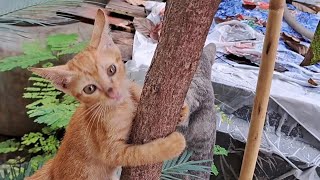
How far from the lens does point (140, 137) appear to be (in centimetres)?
77

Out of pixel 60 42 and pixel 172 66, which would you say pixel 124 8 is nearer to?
pixel 60 42

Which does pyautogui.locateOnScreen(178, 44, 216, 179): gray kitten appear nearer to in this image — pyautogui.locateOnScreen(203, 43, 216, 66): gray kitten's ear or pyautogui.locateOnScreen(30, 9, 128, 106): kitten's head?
pyautogui.locateOnScreen(203, 43, 216, 66): gray kitten's ear

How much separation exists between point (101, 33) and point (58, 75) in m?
0.11

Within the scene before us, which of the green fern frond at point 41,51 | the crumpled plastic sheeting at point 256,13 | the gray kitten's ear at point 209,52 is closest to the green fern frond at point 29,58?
the green fern frond at point 41,51

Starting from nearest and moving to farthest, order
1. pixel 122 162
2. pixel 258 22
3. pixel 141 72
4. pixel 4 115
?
pixel 122 162
pixel 141 72
pixel 4 115
pixel 258 22

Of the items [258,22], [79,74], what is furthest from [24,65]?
[258,22]

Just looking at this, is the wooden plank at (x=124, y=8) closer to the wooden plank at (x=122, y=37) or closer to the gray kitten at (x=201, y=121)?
the wooden plank at (x=122, y=37)

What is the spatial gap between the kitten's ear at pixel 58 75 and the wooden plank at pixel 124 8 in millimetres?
1753

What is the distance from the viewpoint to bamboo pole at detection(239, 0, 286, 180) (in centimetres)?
75

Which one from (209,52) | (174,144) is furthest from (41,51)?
(174,144)

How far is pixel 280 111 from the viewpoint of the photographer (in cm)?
191

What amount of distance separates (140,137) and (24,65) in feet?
2.59

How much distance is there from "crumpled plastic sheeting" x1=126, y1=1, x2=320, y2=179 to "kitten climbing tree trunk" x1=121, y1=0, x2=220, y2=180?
3.49ft

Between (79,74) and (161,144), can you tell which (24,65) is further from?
(161,144)
